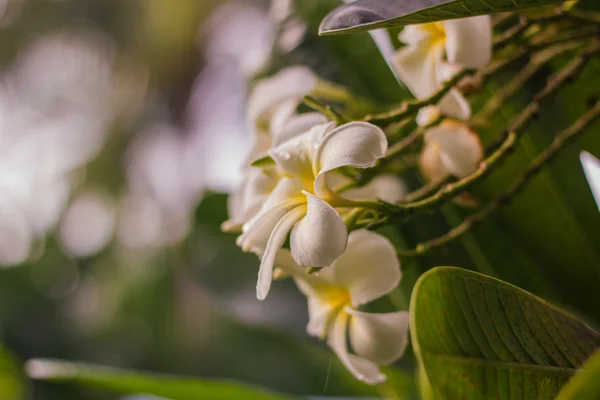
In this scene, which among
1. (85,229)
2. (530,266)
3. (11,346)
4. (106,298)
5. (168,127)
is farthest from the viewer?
(168,127)

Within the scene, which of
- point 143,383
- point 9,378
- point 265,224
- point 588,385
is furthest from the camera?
point 9,378

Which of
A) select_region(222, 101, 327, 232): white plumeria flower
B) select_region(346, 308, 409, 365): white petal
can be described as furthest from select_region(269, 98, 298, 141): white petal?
select_region(346, 308, 409, 365): white petal

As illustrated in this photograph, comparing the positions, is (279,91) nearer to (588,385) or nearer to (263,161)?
(263,161)

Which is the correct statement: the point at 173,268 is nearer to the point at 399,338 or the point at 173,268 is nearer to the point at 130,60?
the point at 130,60

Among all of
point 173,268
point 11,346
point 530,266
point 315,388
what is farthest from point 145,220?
point 530,266

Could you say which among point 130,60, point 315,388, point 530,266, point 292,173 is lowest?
point 130,60

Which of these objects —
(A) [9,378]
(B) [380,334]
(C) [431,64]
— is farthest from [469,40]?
(A) [9,378]

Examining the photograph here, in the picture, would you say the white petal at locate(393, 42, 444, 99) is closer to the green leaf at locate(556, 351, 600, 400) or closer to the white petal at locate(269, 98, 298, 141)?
the white petal at locate(269, 98, 298, 141)
